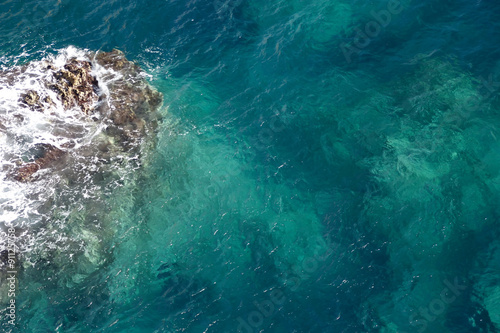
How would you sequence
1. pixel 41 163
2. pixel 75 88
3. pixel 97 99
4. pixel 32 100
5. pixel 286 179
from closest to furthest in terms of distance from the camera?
pixel 41 163
pixel 286 179
pixel 32 100
pixel 75 88
pixel 97 99

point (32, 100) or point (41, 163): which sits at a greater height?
point (32, 100)

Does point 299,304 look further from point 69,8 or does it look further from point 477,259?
point 69,8

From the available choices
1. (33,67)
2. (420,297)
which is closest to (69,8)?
(33,67)

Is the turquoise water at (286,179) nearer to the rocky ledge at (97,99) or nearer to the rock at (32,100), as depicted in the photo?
the rocky ledge at (97,99)

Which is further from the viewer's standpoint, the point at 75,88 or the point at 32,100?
the point at 75,88

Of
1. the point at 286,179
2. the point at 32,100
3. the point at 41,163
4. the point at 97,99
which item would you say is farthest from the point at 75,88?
the point at 286,179

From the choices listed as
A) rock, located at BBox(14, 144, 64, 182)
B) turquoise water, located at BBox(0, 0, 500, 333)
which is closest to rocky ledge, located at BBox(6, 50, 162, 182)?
rock, located at BBox(14, 144, 64, 182)

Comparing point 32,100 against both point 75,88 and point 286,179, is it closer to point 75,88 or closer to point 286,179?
point 75,88

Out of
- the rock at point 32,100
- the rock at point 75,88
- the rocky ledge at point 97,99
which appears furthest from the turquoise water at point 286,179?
the rock at point 32,100
